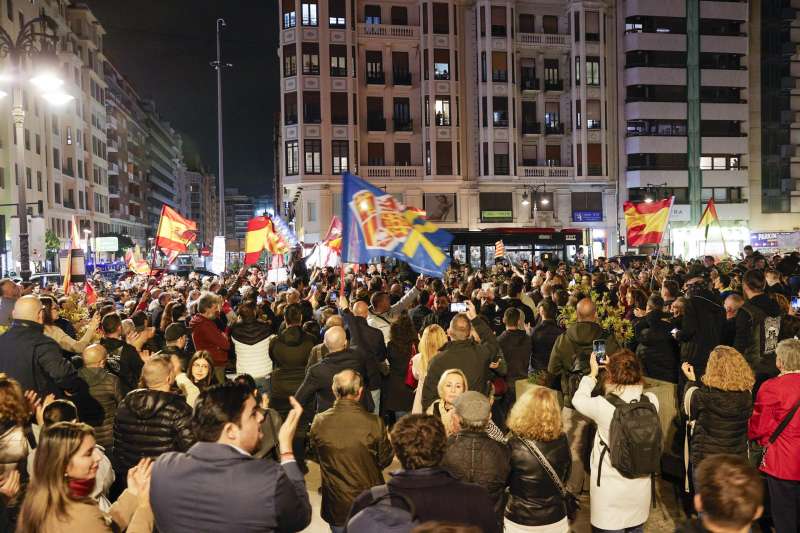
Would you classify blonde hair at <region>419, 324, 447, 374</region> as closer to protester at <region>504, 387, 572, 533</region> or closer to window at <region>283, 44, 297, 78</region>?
protester at <region>504, 387, 572, 533</region>

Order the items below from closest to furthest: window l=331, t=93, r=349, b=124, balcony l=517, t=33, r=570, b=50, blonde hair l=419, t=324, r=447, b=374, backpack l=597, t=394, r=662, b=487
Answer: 1. backpack l=597, t=394, r=662, b=487
2. blonde hair l=419, t=324, r=447, b=374
3. window l=331, t=93, r=349, b=124
4. balcony l=517, t=33, r=570, b=50

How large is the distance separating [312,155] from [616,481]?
42970mm

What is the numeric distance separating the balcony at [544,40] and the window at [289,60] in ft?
53.0

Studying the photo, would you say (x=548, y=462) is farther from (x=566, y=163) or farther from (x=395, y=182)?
(x=566, y=163)

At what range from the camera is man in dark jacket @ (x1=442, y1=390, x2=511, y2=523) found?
4.11m

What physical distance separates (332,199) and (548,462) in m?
42.7

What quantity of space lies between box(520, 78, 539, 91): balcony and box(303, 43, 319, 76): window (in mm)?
15143

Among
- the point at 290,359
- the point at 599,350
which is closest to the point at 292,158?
the point at 290,359

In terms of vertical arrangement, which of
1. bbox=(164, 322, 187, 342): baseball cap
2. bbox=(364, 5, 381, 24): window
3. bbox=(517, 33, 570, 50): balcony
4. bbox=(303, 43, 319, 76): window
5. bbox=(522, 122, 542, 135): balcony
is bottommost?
bbox=(164, 322, 187, 342): baseball cap

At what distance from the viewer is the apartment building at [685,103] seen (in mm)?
51938

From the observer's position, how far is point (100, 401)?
20.0 feet

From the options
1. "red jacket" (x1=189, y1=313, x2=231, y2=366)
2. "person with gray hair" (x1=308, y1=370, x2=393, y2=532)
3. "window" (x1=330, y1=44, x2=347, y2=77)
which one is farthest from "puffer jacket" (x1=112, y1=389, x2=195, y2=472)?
"window" (x1=330, y1=44, x2=347, y2=77)

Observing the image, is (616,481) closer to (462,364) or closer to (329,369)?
(462,364)

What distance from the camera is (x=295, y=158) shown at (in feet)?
152
